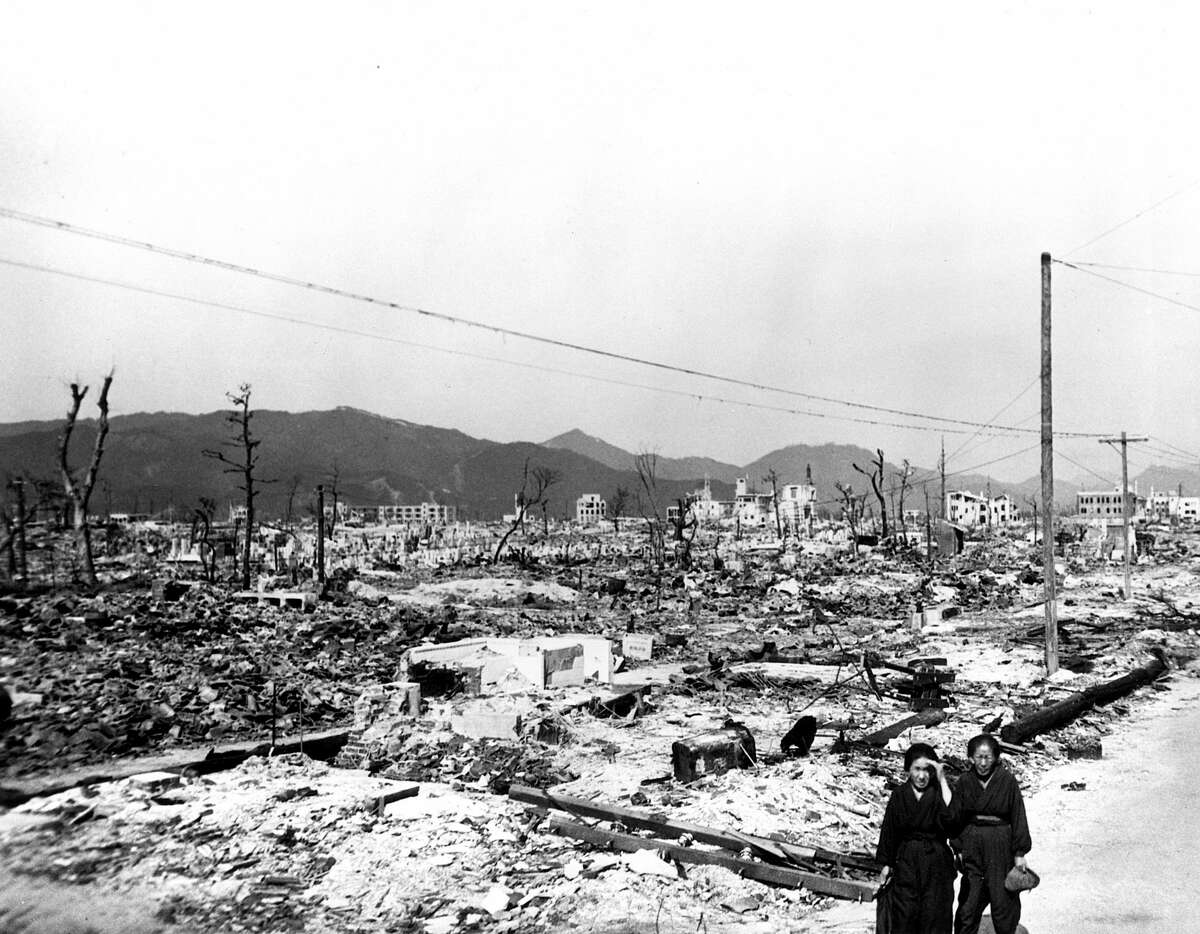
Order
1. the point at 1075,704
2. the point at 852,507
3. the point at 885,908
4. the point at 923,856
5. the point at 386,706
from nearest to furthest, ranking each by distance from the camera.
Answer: the point at 923,856, the point at 885,908, the point at 1075,704, the point at 386,706, the point at 852,507

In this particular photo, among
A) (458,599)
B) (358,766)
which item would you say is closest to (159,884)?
(358,766)

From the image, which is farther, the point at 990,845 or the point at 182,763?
the point at 182,763

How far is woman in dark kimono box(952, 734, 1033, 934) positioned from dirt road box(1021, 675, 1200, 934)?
952mm

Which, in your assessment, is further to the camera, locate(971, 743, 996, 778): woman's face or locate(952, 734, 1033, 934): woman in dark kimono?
locate(971, 743, 996, 778): woman's face

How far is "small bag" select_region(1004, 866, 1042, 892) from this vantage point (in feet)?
15.0

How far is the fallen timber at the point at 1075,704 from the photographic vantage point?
415 inches

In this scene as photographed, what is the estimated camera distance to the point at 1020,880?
15.0ft

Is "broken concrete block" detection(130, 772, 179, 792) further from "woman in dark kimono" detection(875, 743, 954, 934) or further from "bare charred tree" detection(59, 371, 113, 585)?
"bare charred tree" detection(59, 371, 113, 585)

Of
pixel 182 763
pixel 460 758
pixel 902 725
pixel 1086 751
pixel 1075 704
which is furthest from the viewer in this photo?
pixel 1075 704

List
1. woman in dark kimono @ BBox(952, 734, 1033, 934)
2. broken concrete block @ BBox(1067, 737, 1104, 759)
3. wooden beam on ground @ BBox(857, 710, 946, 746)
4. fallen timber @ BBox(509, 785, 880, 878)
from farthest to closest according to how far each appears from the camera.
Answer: wooden beam on ground @ BBox(857, 710, 946, 746)
broken concrete block @ BBox(1067, 737, 1104, 759)
fallen timber @ BBox(509, 785, 880, 878)
woman in dark kimono @ BBox(952, 734, 1033, 934)

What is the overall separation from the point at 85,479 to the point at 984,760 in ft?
90.5

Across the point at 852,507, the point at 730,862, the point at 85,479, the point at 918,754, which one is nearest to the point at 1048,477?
the point at 730,862

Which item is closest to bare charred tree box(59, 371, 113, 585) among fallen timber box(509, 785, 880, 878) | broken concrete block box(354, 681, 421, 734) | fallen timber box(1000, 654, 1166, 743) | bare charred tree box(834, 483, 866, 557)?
broken concrete block box(354, 681, 421, 734)

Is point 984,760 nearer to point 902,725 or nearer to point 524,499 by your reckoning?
point 902,725
